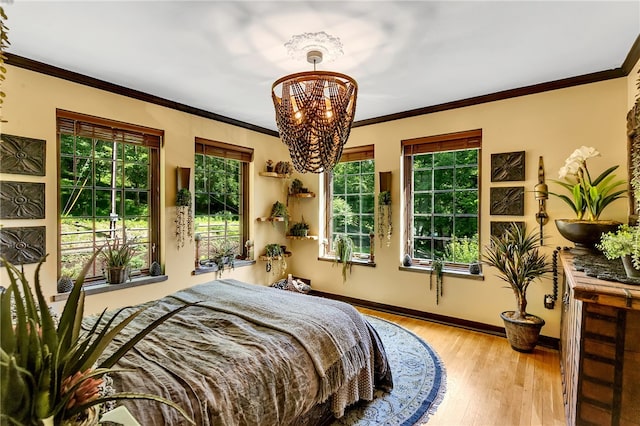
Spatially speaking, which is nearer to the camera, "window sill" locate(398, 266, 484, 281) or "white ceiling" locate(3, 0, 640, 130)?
"white ceiling" locate(3, 0, 640, 130)

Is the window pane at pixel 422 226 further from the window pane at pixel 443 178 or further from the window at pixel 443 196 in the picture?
the window pane at pixel 443 178

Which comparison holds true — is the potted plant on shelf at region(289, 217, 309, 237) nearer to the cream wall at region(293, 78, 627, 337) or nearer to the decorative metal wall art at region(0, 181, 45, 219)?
the cream wall at region(293, 78, 627, 337)

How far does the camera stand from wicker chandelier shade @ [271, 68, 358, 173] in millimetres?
1789

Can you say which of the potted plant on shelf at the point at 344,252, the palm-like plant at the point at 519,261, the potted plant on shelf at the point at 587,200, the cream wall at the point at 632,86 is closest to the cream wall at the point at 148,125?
the potted plant on shelf at the point at 344,252

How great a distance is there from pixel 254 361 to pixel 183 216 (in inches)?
95.3

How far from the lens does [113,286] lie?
2850 millimetres

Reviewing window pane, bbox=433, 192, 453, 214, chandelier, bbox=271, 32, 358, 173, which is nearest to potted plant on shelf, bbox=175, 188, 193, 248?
chandelier, bbox=271, 32, 358, 173

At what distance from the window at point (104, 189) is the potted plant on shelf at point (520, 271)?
3.56 m

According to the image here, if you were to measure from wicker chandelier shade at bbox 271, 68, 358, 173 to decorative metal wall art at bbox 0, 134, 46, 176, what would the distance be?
80.9 inches

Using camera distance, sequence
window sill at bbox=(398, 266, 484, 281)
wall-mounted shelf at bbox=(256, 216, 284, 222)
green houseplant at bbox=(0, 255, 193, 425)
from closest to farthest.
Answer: green houseplant at bbox=(0, 255, 193, 425)
window sill at bbox=(398, 266, 484, 281)
wall-mounted shelf at bbox=(256, 216, 284, 222)

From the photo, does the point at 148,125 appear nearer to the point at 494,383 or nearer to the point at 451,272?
the point at 451,272

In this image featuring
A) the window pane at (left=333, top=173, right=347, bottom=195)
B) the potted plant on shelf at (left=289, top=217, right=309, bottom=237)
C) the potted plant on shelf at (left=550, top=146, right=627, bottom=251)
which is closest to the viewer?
the potted plant on shelf at (left=550, top=146, right=627, bottom=251)

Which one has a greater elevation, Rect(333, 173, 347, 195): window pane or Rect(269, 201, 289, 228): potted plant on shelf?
Rect(333, 173, 347, 195): window pane

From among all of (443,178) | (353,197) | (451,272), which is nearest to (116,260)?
(353,197)
